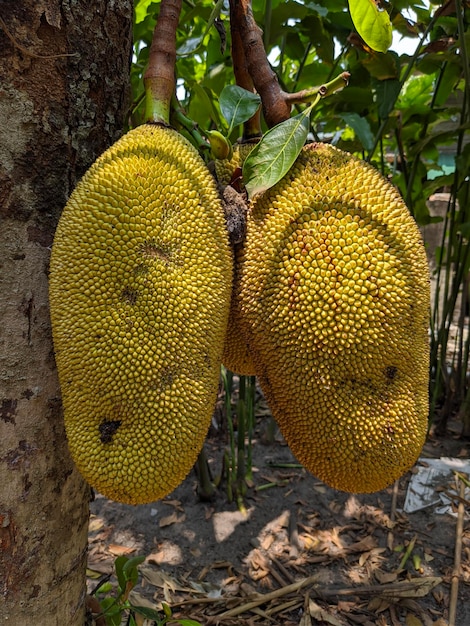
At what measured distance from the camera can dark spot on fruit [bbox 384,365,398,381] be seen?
30.0 inches

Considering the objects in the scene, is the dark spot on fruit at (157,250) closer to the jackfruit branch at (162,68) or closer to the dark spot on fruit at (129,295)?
the dark spot on fruit at (129,295)

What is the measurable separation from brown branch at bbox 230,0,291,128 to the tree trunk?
0.62 feet

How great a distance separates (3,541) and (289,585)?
3.80 feet

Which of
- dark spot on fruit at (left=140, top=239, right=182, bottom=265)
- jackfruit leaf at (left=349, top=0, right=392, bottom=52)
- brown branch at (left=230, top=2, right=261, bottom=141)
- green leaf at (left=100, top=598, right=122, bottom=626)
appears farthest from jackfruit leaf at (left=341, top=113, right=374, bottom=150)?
green leaf at (left=100, top=598, right=122, bottom=626)

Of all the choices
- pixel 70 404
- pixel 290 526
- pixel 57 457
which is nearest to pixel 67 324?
pixel 70 404

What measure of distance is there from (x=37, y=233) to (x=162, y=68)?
0.33 metres

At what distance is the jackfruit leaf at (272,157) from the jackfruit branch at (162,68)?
6.4 inches

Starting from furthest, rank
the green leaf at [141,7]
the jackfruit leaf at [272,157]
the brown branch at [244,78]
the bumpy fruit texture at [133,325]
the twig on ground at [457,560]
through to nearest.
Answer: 1. the green leaf at [141,7]
2. the twig on ground at [457,560]
3. the brown branch at [244,78]
4. the jackfruit leaf at [272,157]
5. the bumpy fruit texture at [133,325]

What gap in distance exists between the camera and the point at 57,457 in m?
0.78

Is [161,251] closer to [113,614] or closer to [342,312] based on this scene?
[342,312]

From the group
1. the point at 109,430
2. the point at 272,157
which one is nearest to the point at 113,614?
the point at 109,430

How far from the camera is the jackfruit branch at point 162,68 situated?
0.82 metres

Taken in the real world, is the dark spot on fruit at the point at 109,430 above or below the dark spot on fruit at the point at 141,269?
below

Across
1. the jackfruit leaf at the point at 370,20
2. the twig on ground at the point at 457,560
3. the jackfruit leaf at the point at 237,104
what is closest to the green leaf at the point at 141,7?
the jackfruit leaf at the point at 237,104
